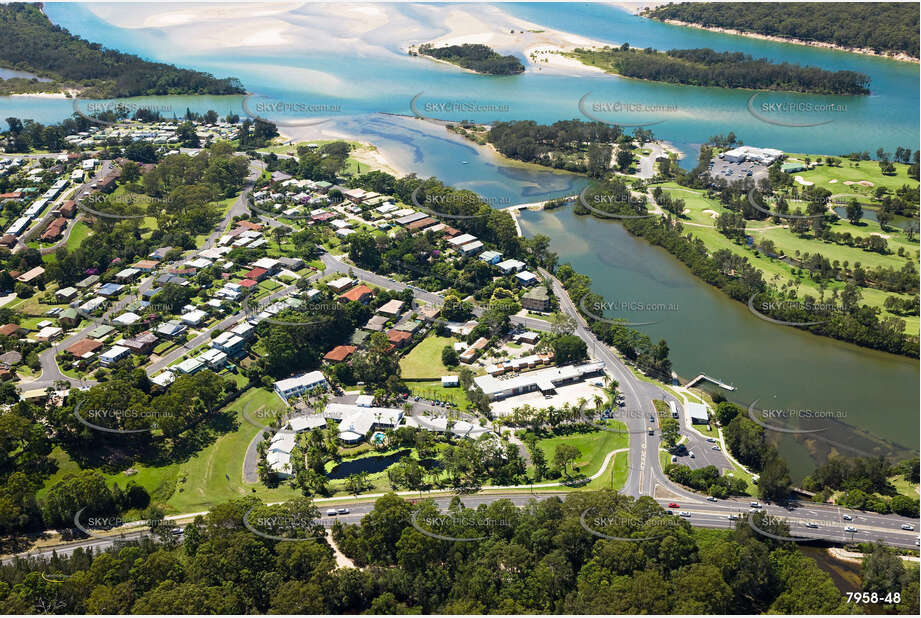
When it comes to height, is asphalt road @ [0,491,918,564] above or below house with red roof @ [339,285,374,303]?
below

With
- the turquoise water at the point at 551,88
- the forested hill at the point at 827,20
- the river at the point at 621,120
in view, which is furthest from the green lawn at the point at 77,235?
the forested hill at the point at 827,20

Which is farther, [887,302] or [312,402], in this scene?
[887,302]

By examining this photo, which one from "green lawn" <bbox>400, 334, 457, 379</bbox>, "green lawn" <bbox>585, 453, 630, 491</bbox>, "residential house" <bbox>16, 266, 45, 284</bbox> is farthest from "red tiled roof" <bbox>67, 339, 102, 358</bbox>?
"green lawn" <bbox>585, 453, 630, 491</bbox>

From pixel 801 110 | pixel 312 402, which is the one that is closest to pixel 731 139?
pixel 801 110

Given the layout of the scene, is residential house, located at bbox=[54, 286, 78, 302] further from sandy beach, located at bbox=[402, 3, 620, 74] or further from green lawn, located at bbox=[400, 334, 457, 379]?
sandy beach, located at bbox=[402, 3, 620, 74]

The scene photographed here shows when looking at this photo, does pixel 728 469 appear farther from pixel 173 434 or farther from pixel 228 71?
pixel 228 71

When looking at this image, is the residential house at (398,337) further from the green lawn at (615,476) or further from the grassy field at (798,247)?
the grassy field at (798,247)

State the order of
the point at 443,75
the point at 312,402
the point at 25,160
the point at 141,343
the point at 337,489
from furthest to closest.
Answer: the point at 443,75 < the point at 25,160 < the point at 141,343 < the point at 312,402 < the point at 337,489
